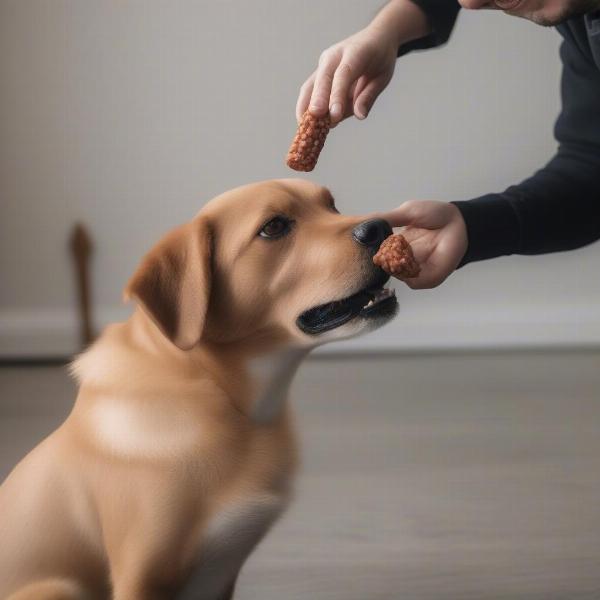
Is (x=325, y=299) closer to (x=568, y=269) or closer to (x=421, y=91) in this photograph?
(x=421, y=91)

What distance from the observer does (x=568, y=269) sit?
1867 millimetres

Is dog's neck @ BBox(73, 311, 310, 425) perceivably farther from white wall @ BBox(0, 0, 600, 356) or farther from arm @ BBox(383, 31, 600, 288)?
white wall @ BBox(0, 0, 600, 356)

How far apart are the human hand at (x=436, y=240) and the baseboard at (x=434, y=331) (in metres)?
0.89

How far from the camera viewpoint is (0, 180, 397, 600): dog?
592 millimetres

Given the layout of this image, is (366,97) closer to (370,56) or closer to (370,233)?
(370,56)

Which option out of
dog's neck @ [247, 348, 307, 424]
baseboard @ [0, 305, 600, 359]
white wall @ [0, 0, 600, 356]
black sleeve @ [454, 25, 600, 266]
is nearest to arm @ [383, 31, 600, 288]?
black sleeve @ [454, 25, 600, 266]

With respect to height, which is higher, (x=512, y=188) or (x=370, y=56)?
(x=370, y=56)

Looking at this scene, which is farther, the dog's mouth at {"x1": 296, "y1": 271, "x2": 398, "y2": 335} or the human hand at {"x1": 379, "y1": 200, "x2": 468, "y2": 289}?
the human hand at {"x1": 379, "y1": 200, "x2": 468, "y2": 289}

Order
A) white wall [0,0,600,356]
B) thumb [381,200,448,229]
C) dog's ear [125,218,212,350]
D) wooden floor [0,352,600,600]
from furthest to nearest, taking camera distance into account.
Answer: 1. white wall [0,0,600,356]
2. wooden floor [0,352,600,600]
3. thumb [381,200,448,229]
4. dog's ear [125,218,212,350]

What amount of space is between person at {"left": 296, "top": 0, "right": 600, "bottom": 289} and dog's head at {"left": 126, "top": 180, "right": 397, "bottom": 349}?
7 centimetres

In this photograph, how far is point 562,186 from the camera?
0.89 m

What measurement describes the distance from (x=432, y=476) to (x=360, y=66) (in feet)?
2.23

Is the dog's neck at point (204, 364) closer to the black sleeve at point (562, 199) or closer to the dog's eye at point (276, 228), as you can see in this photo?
the dog's eye at point (276, 228)

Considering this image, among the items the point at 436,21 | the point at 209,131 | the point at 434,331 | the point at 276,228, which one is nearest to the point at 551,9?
the point at 436,21
